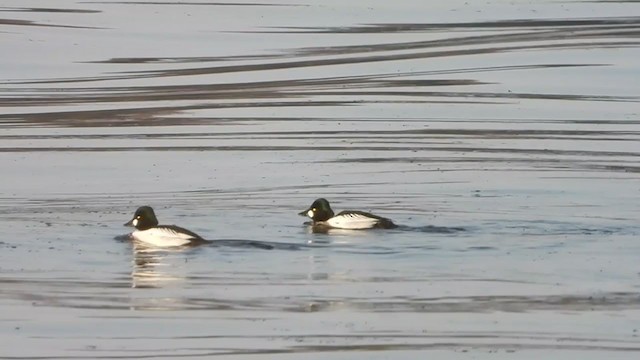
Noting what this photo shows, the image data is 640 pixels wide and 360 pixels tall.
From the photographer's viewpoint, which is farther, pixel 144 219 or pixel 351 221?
pixel 351 221

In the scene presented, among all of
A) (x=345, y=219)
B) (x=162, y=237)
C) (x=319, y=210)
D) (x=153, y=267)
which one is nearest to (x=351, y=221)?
(x=345, y=219)

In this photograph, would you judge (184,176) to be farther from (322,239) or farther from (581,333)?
(581,333)

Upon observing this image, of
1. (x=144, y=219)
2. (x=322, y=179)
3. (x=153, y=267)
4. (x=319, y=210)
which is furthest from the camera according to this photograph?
(x=322, y=179)

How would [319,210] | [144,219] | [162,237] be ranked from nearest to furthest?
[162,237] < [144,219] < [319,210]

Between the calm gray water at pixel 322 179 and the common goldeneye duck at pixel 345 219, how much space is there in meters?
0.14

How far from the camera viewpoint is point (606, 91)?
81.4ft

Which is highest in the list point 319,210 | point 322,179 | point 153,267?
point 322,179

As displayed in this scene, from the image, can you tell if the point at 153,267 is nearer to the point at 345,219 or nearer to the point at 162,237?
the point at 162,237

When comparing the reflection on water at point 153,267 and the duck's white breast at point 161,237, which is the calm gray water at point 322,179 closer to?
the reflection on water at point 153,267

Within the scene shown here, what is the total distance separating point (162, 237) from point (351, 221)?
5.42ft

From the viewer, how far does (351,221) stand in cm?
1559

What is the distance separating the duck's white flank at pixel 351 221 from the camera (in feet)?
50.5

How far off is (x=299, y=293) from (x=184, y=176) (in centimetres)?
625

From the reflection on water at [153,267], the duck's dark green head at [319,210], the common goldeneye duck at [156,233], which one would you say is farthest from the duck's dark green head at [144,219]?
the duck's dark green head at [319,210]
